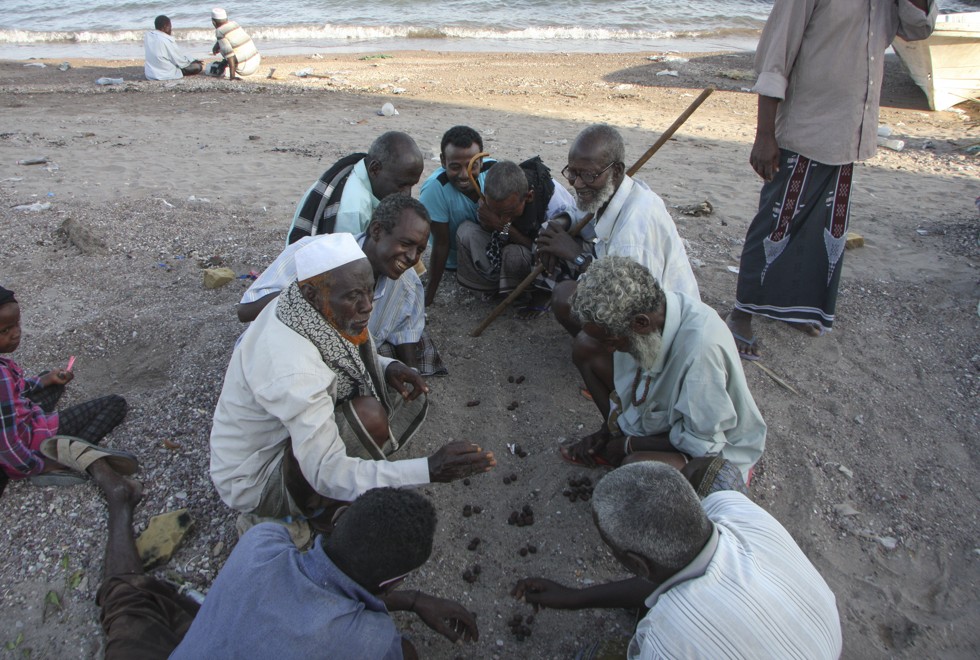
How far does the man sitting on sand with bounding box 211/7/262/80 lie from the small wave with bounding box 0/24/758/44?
21.3ft

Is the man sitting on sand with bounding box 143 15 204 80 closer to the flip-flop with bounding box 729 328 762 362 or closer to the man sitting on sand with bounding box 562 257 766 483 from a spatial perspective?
the flip-flop with bounding box 729 328 762 362

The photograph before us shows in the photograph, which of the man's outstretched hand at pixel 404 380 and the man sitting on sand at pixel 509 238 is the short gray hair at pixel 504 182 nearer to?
the man sitting on sand at pixel 509 238

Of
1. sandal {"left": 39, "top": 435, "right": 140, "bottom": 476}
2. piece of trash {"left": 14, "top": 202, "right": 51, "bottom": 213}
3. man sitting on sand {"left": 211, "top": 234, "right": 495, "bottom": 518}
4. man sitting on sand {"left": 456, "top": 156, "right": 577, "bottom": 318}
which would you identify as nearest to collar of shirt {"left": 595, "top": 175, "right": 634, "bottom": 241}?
man sitting on sand {"left": 456, "top": 156, "right": 577, "bottom": 318}

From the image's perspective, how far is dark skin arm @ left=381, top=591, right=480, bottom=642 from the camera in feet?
8.05

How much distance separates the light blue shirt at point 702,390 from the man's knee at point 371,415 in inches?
45.7

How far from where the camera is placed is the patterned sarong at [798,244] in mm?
4145

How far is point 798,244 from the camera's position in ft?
14.1

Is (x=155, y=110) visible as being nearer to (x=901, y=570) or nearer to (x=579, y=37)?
(x=901, y=570)

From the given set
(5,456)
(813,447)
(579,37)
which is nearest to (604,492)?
(813,447)

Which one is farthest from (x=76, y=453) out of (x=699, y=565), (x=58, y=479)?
(x=699, y=565)

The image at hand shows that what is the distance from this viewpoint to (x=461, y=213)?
4.88 meters

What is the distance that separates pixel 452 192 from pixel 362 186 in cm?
82

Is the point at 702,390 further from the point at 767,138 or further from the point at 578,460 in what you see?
the point at 767,138

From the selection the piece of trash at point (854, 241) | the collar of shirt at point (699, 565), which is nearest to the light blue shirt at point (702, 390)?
the collar of shirt at point (699, 565)
